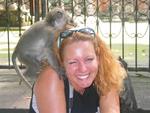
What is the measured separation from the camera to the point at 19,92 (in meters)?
6.06

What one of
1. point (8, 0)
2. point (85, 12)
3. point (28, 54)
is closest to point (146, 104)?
point (28, 54)

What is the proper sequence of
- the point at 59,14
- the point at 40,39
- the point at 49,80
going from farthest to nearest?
Answer: the point at 40,39 < the point at 59,14 < the point at 49,80

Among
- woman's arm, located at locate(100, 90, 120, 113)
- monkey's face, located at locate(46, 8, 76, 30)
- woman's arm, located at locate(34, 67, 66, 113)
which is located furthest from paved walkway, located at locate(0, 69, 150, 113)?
woman's arm, located at locate(34, 67, 66, 113)

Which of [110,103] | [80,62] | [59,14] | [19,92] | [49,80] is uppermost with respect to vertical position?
[59,14]

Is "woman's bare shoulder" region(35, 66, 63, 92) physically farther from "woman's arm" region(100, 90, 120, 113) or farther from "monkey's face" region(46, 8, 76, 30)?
"monkey's face" region(46, 8, 76, 30)

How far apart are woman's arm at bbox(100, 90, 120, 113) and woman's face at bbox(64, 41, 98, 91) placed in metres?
0.22

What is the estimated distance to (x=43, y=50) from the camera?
4.04 metres

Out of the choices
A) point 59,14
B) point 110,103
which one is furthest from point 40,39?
point 110,103

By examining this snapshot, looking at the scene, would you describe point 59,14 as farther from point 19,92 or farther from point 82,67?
point 19,92

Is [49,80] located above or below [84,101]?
above

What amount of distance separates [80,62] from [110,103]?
39 centimetres

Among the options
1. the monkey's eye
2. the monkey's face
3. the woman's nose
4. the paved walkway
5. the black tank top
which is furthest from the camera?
the paved walkway

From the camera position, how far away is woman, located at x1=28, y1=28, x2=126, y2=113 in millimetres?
2480

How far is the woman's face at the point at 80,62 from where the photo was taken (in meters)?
2.47
